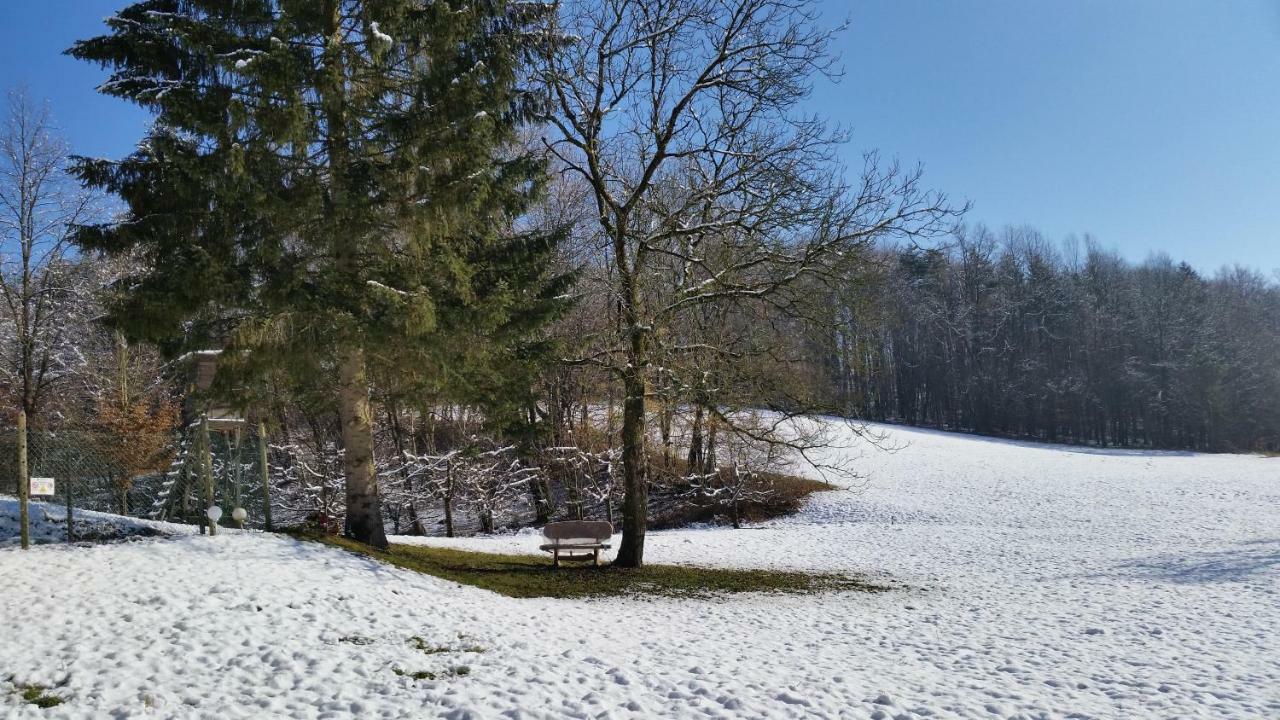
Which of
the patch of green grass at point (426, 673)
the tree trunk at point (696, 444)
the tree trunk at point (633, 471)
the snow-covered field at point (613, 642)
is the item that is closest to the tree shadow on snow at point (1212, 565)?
the snow-covered field at point (613, 642)

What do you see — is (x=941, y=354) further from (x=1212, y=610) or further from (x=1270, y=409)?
(x=1212, y=610)

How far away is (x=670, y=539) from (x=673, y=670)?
1221 cm

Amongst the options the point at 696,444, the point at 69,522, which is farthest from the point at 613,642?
the point at 696,444

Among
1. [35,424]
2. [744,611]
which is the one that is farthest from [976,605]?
[35,424]

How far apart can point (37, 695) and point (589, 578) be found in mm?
7382

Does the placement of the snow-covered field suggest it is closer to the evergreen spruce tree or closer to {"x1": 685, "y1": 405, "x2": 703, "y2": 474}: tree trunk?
the evergreen spruce tree

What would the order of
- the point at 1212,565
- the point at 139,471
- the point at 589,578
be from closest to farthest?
the point at 589,578 < the point at 1212,565 < the point at 139,471

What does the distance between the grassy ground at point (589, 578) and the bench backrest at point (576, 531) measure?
518 millimetres

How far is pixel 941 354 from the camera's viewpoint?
5425 centimetres

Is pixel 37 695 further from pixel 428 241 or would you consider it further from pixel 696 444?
pixel 696 444

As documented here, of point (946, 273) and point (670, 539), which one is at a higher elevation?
point (946, 273)

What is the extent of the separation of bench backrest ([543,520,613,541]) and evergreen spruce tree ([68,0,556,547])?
10.1 ft

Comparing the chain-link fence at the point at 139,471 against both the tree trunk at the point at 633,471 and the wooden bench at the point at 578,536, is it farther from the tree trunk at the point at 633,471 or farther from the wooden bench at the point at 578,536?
the tree trunk at the point at 633,471

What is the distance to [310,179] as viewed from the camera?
9.57 metres
